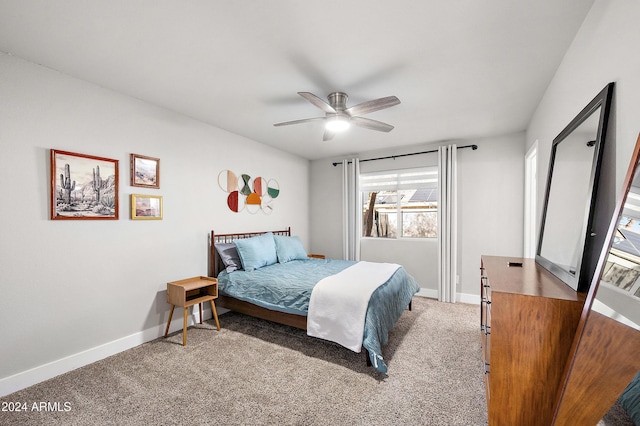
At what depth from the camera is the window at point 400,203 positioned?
15.1ft

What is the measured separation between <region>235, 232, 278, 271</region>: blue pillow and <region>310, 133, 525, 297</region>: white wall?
1944 mm

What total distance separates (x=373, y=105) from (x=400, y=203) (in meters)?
2.78

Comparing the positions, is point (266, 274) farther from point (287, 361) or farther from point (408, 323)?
point (408, 323)

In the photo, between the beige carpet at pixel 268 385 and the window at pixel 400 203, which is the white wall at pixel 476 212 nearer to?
the window at pixel 400 203

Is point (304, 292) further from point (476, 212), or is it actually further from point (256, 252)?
point (476, 212)

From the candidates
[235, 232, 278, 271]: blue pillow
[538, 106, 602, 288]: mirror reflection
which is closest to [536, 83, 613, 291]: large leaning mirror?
[538, 106, 602, 288]: mirror reflection

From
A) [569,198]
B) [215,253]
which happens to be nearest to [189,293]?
[215,253]

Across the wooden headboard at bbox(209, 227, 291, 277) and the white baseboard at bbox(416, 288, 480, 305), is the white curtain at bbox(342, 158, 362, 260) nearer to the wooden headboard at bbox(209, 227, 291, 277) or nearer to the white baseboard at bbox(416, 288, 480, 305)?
the white baseboard at bbox(416, 288, 480, 305)

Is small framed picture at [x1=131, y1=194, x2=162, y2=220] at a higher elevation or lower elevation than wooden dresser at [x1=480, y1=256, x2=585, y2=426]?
higher

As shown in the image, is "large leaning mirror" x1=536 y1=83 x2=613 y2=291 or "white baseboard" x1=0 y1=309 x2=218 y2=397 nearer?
"large leaning mirror" x1=536 y1=83 x2=613 y2=291

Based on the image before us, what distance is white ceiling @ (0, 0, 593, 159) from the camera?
161 cm

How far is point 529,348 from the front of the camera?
131cm

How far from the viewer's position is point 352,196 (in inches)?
200

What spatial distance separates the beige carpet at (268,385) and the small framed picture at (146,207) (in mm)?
1351
